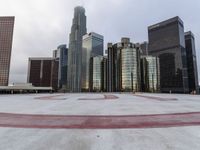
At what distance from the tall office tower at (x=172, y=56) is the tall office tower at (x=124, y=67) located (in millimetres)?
56805

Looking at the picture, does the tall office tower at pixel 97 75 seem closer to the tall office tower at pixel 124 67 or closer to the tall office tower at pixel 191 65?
the tall office tower at pixel 124 67

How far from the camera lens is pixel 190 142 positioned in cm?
363

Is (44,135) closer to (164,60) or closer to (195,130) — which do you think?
(195,130)

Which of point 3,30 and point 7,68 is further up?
point 3,30

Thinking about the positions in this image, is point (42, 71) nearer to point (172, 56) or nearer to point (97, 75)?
point (97, 75)

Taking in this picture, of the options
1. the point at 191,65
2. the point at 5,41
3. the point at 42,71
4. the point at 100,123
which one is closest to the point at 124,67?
the point at 100,123

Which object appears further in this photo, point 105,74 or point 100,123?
point 105,74

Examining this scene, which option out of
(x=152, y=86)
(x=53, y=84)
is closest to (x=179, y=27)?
(x=152, y=86)

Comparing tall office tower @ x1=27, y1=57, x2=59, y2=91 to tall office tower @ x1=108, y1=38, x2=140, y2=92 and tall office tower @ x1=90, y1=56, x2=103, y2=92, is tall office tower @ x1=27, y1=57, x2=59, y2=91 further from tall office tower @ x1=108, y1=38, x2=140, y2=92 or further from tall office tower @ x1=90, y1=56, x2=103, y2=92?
tall office tower @ x1=108, y1=38, x2=140, y2=92

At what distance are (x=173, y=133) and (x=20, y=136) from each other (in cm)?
435

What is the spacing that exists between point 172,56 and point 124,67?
69.9m

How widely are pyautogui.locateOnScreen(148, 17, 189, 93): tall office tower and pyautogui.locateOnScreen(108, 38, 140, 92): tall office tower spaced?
186 ft

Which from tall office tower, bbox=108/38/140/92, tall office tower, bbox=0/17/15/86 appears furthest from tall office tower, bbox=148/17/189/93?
tall office tower, bbox=0/17/15/86

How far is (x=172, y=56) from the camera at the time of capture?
471 feet
